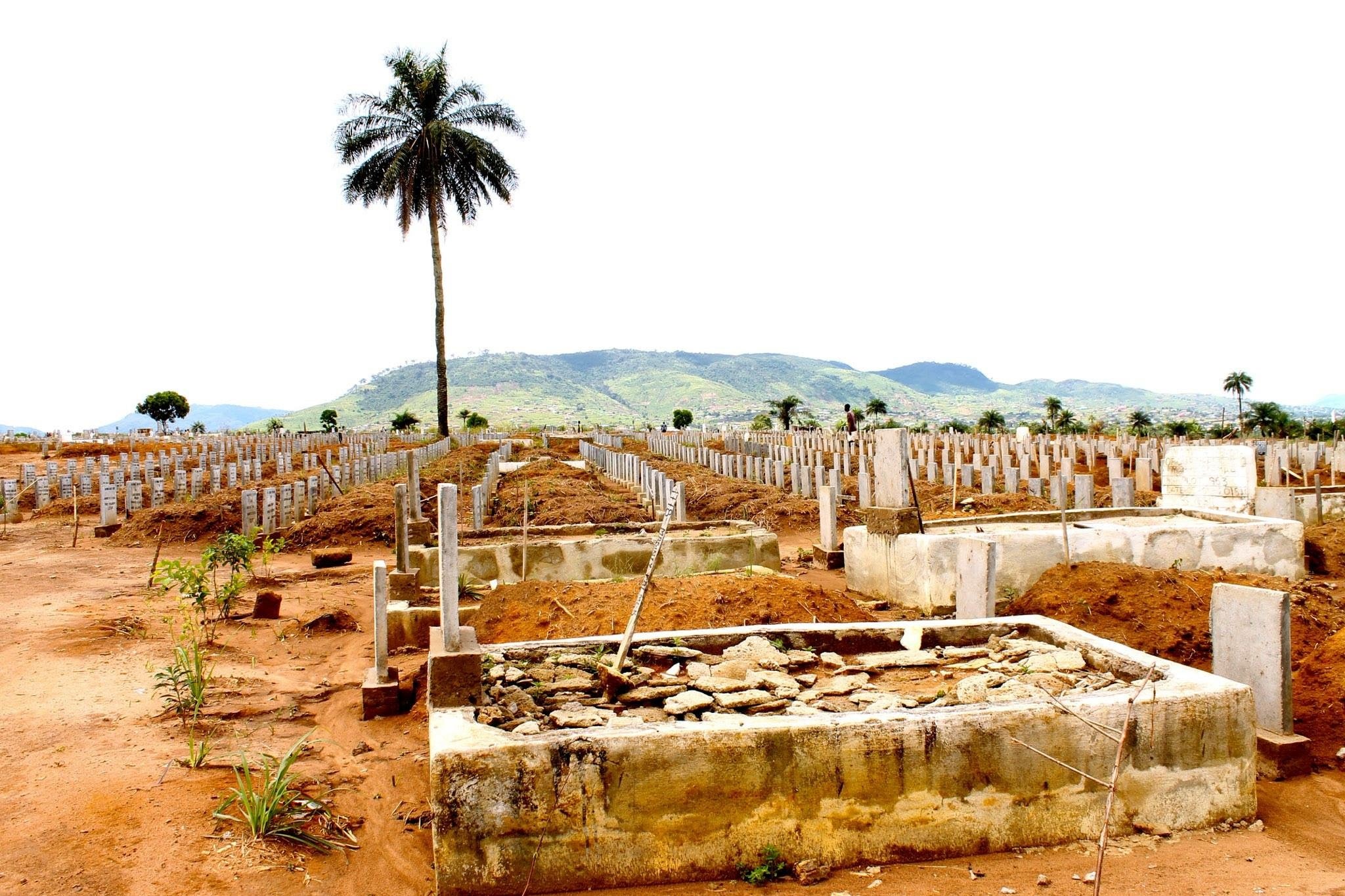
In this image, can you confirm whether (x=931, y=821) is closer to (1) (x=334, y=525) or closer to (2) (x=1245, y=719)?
(2) (x=1245, y=719)

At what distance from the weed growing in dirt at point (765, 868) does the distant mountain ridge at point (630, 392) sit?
313ft

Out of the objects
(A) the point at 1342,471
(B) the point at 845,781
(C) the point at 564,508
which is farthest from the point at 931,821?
(A) the point at 1342,471

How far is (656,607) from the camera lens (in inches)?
284

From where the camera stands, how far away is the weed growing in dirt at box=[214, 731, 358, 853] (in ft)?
13.6

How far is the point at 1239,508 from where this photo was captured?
10594mm

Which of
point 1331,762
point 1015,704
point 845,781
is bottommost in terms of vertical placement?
point 1331,762

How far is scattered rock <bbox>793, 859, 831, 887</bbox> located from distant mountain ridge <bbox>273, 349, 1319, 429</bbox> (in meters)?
95.5

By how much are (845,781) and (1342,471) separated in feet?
68.9

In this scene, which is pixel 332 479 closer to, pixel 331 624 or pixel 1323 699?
pixel 331 624

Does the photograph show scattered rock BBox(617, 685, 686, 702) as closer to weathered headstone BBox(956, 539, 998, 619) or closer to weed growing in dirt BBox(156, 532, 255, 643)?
weathered headstone BBox(956, 539, 998, 619)

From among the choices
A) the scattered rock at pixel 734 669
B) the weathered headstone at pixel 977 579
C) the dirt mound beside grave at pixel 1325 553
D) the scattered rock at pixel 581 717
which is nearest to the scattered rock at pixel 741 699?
the scattered rock at pixel 734 669

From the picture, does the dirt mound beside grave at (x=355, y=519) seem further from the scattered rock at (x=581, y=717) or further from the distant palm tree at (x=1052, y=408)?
the distant palm tree at (x=1052, y=408)

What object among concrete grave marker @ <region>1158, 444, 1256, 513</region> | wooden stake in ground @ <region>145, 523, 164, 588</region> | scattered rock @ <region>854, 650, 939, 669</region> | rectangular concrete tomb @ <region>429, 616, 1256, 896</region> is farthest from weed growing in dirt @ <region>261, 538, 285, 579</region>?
concrete grave marker @ <region>1158, 444, 1256, 513</region>

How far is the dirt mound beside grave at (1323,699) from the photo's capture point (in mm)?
5117
